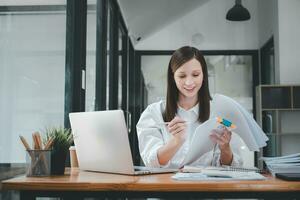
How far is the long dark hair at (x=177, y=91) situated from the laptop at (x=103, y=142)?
0.47 metres

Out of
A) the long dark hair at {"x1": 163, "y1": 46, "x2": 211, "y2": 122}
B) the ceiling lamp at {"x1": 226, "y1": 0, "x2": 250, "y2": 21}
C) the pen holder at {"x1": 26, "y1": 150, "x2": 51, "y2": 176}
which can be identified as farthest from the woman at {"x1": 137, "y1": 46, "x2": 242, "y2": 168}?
the ceiling lamp at {"x1": 226, "y1": 0, "x2": 250, "y2": 21}

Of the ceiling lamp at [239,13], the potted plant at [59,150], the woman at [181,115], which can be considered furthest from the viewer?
the ceiling lamp at [239,13]

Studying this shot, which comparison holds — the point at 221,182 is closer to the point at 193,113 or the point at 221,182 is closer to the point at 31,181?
the point at 31,181

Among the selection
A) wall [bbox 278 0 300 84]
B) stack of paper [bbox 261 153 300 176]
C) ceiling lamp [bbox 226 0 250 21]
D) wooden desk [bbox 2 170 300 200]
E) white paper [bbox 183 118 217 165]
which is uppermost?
ceiling lamp [bbox 226 0 250 21]

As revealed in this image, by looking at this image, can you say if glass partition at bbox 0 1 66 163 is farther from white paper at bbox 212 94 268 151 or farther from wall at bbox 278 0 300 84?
wall at bbox 278 0 300 84

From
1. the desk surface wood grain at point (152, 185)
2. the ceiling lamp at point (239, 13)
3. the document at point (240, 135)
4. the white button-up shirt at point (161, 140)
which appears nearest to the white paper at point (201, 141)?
the document at point (240, 135)

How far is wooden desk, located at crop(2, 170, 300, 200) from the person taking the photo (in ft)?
3.96

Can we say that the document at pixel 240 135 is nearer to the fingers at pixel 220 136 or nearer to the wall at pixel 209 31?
the fingers at pixel 220 136

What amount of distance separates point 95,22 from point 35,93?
5.71 ft

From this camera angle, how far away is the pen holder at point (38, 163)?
1.50 m

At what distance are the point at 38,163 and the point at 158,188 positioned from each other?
50 cm

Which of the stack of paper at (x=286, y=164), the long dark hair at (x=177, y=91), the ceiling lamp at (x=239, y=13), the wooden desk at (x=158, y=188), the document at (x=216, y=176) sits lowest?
the wooden desk at (x=158, y=188)

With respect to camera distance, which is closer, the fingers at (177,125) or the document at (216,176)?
the document at (216,176)

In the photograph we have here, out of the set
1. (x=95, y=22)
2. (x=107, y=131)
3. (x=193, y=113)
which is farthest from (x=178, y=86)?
(x=95, y=22)
